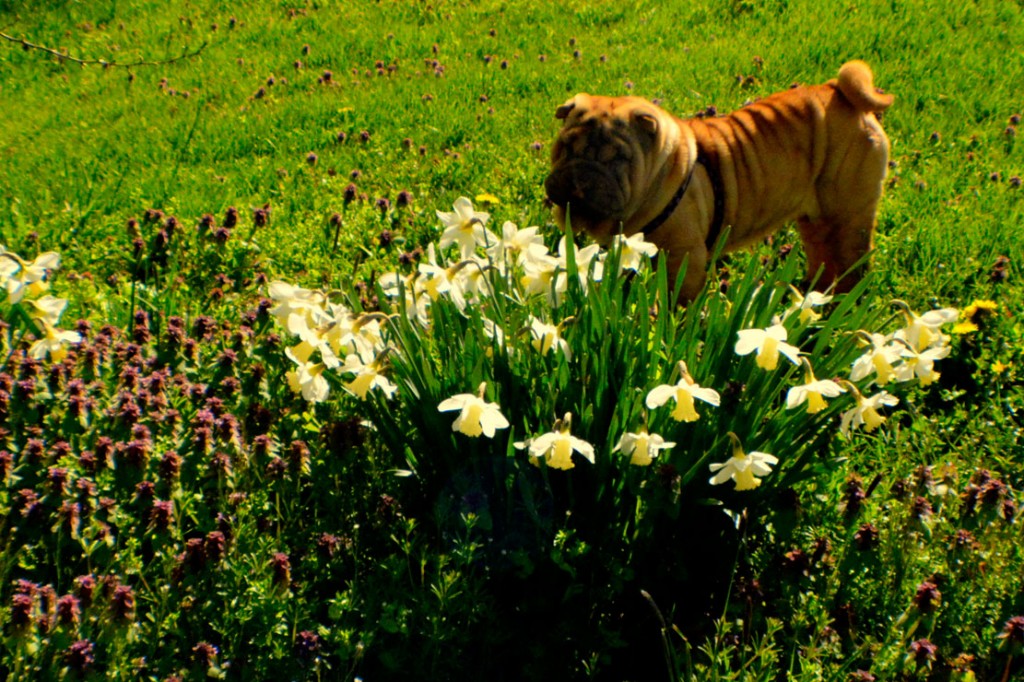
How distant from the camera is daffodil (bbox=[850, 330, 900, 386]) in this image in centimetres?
261

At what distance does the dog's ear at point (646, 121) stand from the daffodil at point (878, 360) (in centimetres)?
176

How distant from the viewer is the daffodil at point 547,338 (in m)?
2.69

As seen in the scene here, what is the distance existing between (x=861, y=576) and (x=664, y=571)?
0.65m

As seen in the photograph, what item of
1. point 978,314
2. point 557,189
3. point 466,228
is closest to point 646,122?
point 557,189

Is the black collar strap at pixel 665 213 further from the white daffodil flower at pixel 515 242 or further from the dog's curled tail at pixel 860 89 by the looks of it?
the white daffodil flower at pixel 515 242

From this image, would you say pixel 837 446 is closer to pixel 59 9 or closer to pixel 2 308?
Answer: pixel 2 308

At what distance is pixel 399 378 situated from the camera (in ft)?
9.53

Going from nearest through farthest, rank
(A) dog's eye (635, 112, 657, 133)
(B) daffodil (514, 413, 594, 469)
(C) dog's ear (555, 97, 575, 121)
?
(B) daffodil (514, 413, 594, 469) → (A) dog's eye (635, 112, 657, 133) → (C) dog's ear (555, 97, 575, 121)

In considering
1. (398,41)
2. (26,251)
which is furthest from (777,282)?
(398,41)

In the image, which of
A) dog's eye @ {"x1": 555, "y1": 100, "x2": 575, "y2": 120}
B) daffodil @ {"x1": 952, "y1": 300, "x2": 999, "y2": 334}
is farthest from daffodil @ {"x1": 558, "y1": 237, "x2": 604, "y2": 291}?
daffodil @ {"x1": 952, "y1": 300, "x2": 999, "y2": 334}

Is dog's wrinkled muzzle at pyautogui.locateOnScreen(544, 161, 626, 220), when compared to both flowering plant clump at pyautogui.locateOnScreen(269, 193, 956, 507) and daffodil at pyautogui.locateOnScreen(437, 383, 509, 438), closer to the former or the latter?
flowering plant clump at pyautogui.locateOnScreen(269, 193, 956, 507)

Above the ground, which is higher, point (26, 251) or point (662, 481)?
point (26, 251)

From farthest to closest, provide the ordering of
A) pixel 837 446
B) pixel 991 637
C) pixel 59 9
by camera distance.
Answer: pixel 59 9 → pixel 837 446 → pixel 991 637

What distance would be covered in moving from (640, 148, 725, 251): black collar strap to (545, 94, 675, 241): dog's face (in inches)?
5.9
